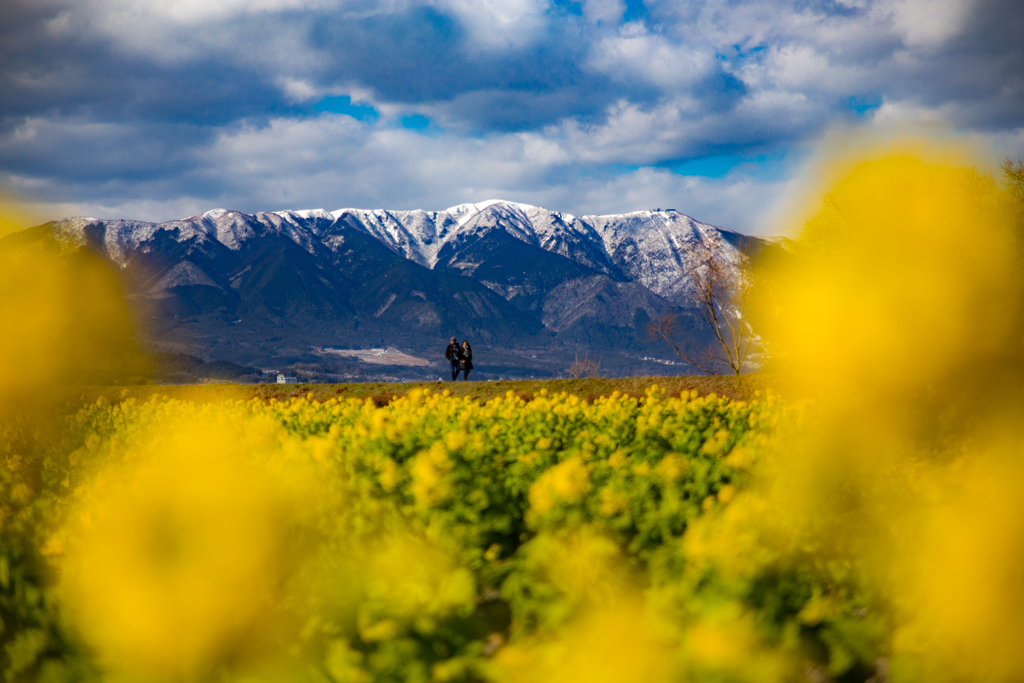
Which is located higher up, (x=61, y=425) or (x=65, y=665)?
(x=61, y=425)

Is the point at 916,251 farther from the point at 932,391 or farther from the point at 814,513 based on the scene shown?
the point at 814,513

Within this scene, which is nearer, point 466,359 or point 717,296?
point 466,359

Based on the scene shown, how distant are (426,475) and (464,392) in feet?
46.6

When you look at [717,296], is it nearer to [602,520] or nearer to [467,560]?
[602,520]

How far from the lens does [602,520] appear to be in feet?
9.37

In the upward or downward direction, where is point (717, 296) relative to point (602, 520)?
upward

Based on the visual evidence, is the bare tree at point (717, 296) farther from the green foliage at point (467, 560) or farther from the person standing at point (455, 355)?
the green foliage at point (467, 560)

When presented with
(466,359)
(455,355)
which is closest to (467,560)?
(466,359)

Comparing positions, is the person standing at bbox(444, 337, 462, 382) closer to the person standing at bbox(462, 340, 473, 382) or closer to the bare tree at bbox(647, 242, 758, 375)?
the person standing at bbox(462, 340, 473, 382)

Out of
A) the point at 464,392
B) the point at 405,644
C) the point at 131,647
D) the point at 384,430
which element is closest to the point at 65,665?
the point at 131,647

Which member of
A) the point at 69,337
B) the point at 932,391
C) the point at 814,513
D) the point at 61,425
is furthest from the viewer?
the point at 61,425

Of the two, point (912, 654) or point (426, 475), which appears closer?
point (912, 654)

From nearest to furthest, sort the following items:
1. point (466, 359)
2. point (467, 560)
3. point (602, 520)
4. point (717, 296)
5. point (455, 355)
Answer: point (467, 560) → point (602, 520) → point (466, 359) → point (455, 355) → point (717, 296)

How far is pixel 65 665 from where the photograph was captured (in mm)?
2086
